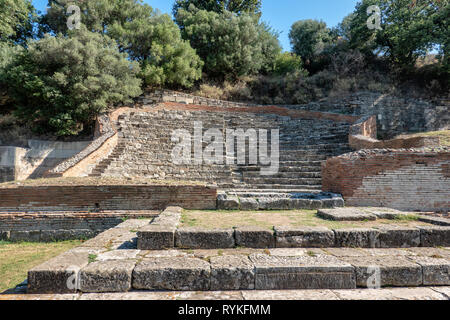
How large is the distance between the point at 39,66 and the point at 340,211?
41.8 ft

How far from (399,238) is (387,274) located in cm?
99

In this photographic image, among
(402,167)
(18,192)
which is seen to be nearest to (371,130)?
(402,167)

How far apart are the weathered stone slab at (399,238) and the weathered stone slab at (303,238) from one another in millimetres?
693

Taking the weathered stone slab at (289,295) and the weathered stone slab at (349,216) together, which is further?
the weathered stone slab at (349,216)

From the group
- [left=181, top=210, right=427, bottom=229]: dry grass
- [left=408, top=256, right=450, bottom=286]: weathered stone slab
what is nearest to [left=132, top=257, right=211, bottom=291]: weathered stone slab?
[left=181, top=210, right=427, bottom=229]: dry grass

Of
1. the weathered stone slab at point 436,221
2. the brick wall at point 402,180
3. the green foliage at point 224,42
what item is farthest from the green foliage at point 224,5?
the weathered stone slab at point 436,221

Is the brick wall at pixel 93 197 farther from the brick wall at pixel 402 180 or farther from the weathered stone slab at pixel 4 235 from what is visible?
the brick wall at pixel 402 180

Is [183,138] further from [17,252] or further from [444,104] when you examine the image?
[444,104]

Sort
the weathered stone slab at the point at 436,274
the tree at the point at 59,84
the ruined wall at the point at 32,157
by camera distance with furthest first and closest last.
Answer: the tree at the point at 59,84, the ruined wall at the point at 32,157, the weathered stone slab at the point at 436,274

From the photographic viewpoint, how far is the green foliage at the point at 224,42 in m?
16.9

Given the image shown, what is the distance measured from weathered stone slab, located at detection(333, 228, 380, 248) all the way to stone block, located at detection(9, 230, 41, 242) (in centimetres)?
569

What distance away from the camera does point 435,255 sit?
2809mm

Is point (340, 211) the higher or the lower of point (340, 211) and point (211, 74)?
the lower

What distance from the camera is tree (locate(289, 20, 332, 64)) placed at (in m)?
20.0
